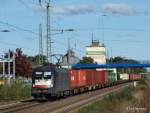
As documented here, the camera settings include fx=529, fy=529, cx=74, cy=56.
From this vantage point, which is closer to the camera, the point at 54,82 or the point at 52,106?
the point at 52,106

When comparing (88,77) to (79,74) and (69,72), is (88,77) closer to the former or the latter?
(79,74)

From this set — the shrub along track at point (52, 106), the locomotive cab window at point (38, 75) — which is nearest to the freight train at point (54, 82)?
the locomotive cab window at point (38, 75)

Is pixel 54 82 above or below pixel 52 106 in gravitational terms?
above

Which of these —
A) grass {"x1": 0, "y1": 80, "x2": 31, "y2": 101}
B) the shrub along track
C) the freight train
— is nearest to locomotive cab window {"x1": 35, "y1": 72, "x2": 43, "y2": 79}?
the freight train

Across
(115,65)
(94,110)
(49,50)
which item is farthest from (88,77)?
(115,65)

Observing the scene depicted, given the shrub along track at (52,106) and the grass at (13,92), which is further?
the grass at (13,92)

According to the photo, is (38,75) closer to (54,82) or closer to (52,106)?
(54,82)

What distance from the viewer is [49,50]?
5656 cm

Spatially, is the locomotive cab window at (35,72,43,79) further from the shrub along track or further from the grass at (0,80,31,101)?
the grass at (0,80,31,101)

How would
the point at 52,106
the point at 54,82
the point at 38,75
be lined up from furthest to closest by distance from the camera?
1. the point at 38,75
2. the point at 54,82
3. the point at 52,106

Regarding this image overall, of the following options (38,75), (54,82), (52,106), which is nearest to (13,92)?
(38,75)

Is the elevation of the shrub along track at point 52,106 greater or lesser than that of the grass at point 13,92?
lesser

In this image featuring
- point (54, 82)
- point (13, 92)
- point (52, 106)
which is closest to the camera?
point (52, 106)

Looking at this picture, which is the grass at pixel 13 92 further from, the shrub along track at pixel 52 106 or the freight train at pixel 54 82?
the shrub along track at pixel 52 106
